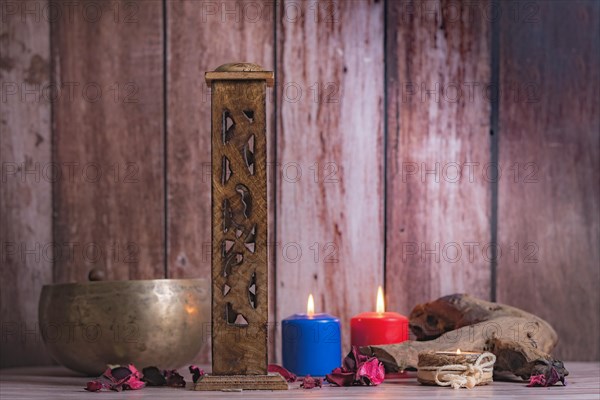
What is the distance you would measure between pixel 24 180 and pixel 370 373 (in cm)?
70

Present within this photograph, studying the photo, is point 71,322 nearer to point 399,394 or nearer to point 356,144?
point 399,394

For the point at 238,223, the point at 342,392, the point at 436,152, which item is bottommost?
the point at 342,392

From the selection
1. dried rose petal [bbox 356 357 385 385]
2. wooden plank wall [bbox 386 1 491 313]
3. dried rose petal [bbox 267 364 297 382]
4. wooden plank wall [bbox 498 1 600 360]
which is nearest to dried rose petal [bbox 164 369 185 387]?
dried rose petal [bbox 267 364 297 382]

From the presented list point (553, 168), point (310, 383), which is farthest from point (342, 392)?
point (553, 168)

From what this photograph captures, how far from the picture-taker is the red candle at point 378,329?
1.26 meters

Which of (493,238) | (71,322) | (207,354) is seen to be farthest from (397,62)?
(71,322)

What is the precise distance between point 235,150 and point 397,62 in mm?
509

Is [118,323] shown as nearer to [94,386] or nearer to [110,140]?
[94,386]

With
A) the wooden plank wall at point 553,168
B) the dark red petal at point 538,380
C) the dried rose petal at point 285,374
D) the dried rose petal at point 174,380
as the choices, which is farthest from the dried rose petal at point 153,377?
the wooden plank wall at point 553,168

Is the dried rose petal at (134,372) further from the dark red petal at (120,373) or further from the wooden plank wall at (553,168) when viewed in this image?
the wooden plank wall at (553,168)

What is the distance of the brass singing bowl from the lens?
1190mm

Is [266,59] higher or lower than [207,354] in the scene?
higher

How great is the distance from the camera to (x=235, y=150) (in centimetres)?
110

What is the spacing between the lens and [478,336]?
4.01 feet
